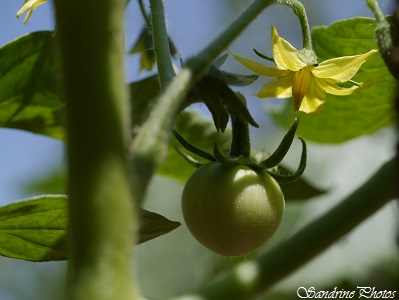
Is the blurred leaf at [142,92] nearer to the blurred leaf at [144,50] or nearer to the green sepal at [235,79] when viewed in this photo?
the blurred leaf at [144,50]

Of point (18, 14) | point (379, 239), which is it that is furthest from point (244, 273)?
point (379, 239)

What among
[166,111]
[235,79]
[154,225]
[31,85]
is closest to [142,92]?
[31,85]

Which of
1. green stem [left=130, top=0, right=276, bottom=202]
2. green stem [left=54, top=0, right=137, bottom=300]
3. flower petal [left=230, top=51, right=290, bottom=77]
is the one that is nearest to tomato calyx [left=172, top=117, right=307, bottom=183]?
flower petal [left=230, top=51, right=290, bottom=77]

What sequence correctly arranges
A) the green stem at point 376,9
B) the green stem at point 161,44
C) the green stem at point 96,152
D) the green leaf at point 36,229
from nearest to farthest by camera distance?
1. the green stem at point 96,152
2. the green stem at point 161,44
3. the green stem at point 376,9
4. the green leaf at point 36,229

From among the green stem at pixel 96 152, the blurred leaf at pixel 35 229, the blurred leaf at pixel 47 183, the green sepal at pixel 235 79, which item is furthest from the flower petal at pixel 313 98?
the blurred leaf at pixel 47 183

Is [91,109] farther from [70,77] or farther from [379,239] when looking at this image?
[379,239]
